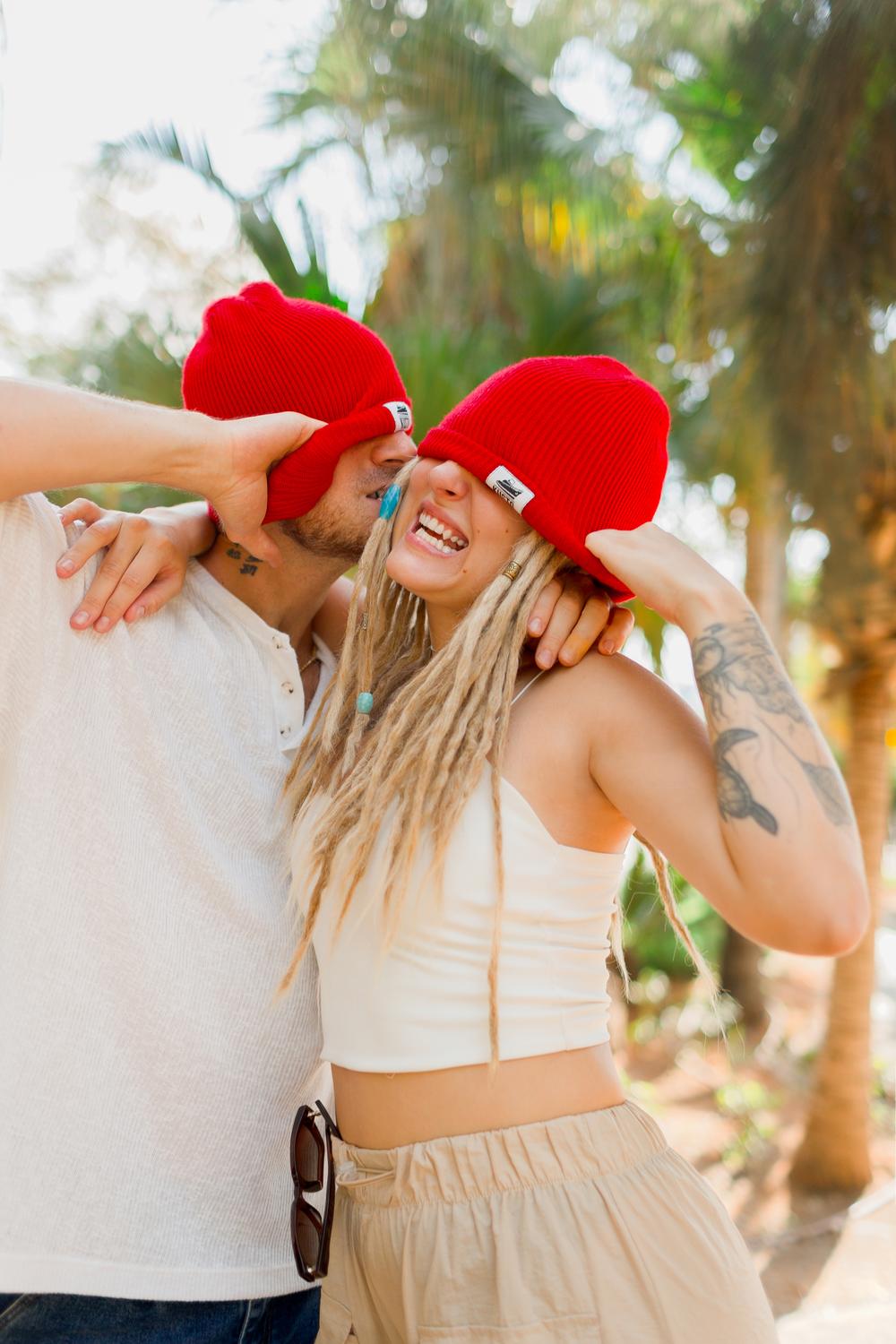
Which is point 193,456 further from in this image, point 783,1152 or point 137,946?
point 783,1152

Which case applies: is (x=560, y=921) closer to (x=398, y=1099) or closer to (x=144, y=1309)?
(x=398, y=1099)

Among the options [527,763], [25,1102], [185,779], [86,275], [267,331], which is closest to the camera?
[527,763]

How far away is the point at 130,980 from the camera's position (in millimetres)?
1836

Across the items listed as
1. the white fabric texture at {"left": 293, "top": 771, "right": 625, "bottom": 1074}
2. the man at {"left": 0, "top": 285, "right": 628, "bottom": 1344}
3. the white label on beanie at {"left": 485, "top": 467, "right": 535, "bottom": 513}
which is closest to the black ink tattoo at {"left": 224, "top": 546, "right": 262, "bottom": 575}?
the man at {"left": 0, "top": 285, "right": 628, "bottom": 1344}

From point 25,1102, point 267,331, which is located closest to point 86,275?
point 267,331

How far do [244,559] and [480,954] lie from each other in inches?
39.9

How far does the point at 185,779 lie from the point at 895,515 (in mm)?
6216

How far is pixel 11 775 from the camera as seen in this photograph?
185 centimetres

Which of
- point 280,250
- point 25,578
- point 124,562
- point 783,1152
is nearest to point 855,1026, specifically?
point 783,1152

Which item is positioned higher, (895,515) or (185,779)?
(895,515)

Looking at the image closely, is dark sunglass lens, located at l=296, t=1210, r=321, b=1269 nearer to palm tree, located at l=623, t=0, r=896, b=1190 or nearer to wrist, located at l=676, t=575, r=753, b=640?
wrist, located at l=676, t=575, r=753, b=640

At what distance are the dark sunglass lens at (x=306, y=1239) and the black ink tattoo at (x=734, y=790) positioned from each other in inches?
37.8

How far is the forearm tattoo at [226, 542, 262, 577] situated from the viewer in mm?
2273

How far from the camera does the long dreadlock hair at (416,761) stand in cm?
165
